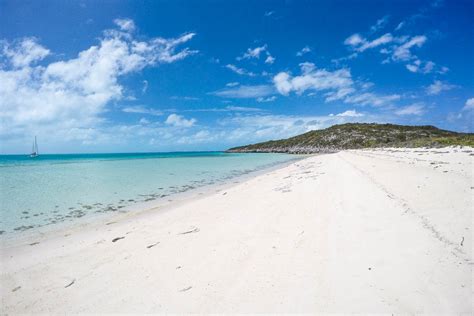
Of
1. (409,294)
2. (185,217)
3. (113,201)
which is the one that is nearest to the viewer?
(409,294)

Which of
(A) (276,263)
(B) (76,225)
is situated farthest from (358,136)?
(A) (276,263)

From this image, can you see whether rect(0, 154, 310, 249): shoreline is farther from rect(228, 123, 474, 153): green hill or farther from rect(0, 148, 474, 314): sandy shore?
rect(228, 123, 474, 153): green hill

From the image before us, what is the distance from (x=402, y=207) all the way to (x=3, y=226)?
14.0m

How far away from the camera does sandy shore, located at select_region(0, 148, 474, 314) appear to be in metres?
3.31

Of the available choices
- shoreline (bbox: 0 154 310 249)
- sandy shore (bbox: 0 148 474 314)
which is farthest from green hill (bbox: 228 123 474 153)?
sandy shore (bbox: 0 148 474 314)

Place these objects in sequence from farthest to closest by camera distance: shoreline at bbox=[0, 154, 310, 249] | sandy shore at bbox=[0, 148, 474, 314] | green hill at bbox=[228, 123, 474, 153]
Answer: green hill at bbox=[228, 123, 474, 153]
shoreline at bbox=[0, 154, 310, 249]
sandy shore at bbox=[0, 148, 474, 314]

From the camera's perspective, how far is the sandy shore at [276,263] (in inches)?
130

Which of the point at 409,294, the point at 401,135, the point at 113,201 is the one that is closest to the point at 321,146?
the point at 401,135

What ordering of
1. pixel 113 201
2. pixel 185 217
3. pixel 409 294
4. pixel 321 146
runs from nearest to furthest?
pixel 409 294 < pixel 185 217 < pixel 113 201 < pixel 321 146

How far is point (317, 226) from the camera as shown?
19.9 feet

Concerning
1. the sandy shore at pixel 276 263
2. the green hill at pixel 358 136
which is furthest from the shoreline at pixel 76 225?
the green hill at pixel 358 136

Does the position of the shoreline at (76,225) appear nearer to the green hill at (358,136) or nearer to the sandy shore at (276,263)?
the sandy shore at (276,263)

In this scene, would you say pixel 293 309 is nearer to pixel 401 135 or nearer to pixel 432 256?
pixel 432 256

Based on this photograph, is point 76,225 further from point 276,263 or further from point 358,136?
point 358,136
